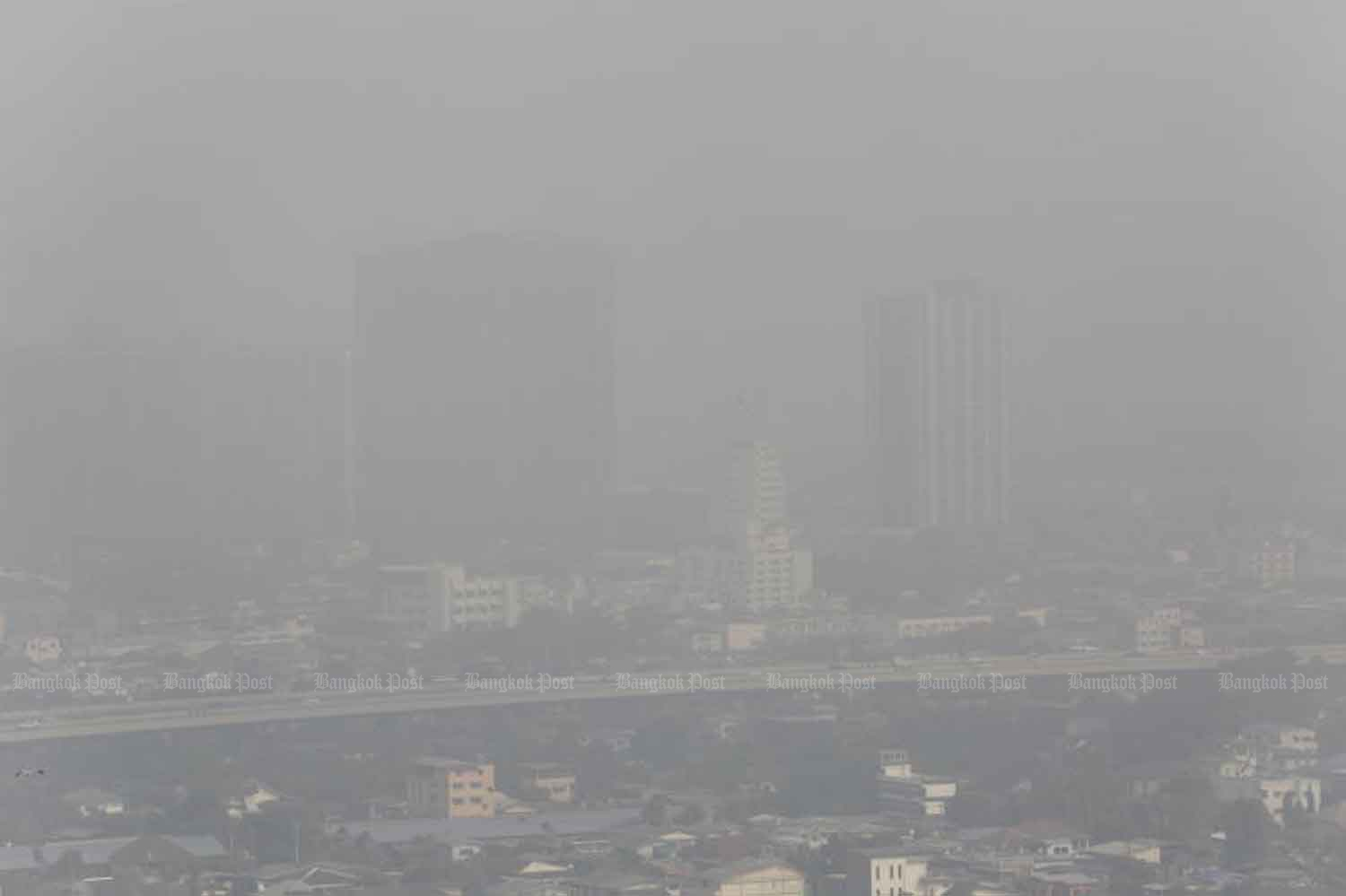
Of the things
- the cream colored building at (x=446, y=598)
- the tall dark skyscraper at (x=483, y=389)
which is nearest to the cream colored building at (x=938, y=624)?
the tall dark skyscraper at (x=483, y=389)

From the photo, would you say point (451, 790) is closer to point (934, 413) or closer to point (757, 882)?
point (757, 882)

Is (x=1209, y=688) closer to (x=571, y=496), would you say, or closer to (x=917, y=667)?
(x=917, y=667)

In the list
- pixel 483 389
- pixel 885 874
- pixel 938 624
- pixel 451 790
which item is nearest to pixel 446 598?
pixel 483 389

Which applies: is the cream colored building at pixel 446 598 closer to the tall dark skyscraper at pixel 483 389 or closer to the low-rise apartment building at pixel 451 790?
the tall dark skyscraper at pixel 483 389

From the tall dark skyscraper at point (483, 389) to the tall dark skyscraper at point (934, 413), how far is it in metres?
1.15

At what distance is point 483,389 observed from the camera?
17062 millimetres

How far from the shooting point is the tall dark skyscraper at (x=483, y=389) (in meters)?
16.7

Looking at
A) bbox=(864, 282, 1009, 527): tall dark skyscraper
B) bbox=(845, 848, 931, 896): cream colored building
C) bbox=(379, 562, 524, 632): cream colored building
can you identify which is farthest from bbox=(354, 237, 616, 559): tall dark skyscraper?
bbox=(845, 848, 931, 896): cream colored building

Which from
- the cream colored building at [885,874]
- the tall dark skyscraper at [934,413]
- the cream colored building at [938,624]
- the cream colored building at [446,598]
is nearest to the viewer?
the cream colored building at [885,874]

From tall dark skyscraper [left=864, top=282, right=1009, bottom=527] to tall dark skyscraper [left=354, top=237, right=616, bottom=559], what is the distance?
45.2 inches

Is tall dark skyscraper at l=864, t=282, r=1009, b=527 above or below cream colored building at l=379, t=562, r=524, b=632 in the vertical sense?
above

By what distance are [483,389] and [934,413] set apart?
195 cm

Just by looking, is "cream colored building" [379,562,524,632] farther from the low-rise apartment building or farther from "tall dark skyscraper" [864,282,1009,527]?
the low-rise apartment building

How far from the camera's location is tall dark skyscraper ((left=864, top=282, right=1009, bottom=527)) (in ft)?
54.7
